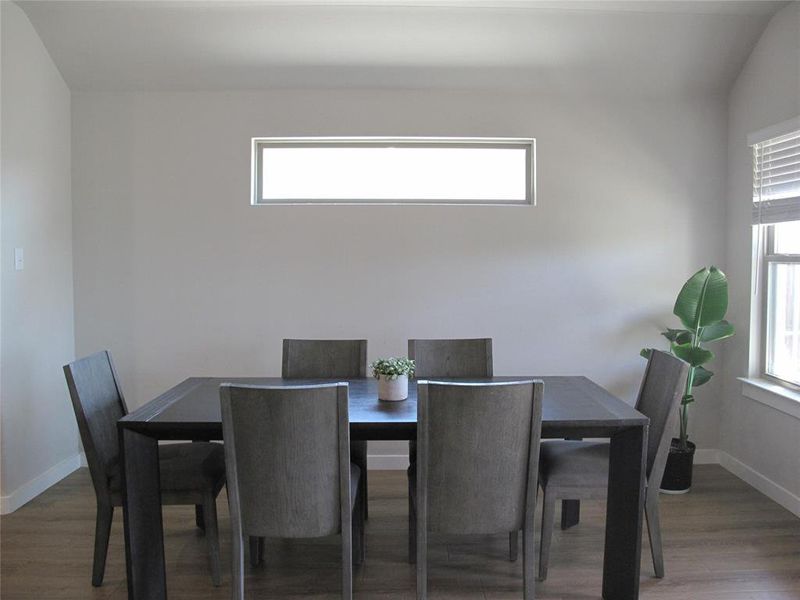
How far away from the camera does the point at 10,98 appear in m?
3.15

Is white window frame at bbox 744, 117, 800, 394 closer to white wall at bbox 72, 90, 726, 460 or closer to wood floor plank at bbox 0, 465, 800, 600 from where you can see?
white wall at bbox 72, 90, 726, 460

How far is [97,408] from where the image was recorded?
97.1 inches

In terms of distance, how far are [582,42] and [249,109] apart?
2.03m

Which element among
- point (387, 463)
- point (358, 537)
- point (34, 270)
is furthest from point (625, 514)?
point (34, 270)

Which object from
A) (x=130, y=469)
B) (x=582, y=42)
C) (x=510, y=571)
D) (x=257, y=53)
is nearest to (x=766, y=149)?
(x=582, y=42)

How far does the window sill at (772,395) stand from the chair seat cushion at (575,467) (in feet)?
4.07

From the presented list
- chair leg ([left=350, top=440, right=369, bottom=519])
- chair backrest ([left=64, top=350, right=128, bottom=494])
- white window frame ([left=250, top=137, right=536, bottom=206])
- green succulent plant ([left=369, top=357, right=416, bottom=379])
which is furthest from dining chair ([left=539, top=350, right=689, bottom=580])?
chair backrest ([left=64, top=350, right=128, bottom=494])

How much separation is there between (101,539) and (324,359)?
123 cm

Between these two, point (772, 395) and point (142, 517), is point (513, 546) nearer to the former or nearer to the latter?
point (142, 517)

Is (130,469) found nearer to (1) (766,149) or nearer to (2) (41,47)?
(2) (41,47)

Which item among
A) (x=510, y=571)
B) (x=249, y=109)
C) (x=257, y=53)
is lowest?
(x=510, y=571)

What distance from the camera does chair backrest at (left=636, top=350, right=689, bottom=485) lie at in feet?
7.80

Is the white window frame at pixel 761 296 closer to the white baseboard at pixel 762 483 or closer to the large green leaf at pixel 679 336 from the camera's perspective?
the large green leaf at pixel 679 336

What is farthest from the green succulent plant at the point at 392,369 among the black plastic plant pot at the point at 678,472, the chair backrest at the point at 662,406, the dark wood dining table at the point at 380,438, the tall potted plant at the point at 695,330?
the black plastic plant pot at the point at 678,472
